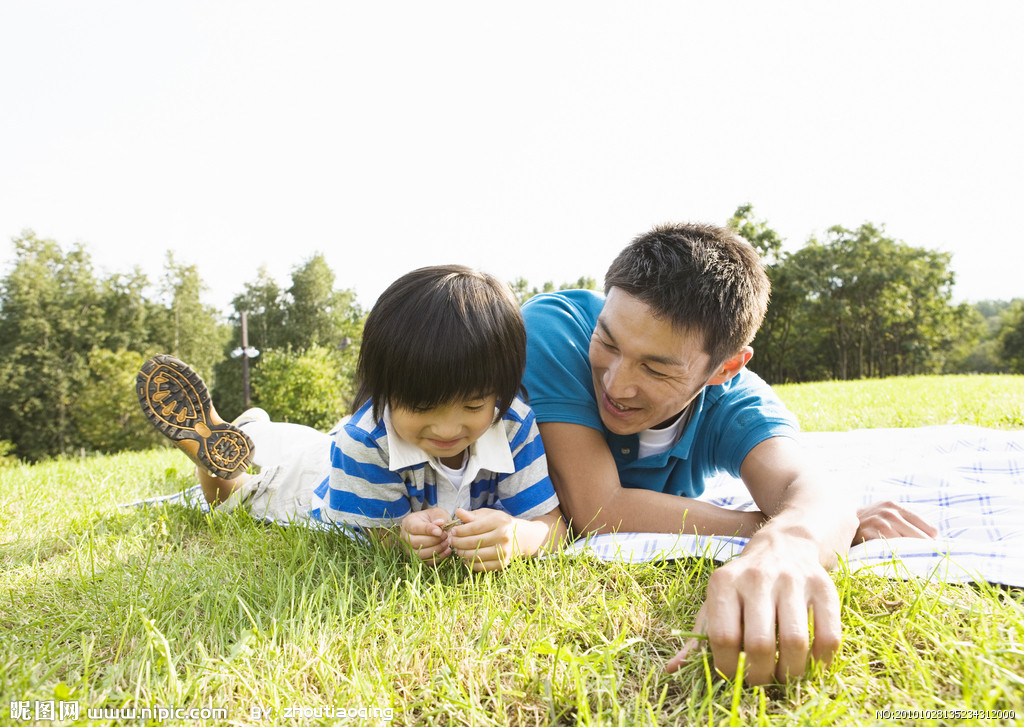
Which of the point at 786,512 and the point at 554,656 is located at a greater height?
the point at 786,512

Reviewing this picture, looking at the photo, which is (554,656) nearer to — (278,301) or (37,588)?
(37,588)

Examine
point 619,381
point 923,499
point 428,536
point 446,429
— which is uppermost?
point 619,381

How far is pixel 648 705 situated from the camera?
1.27m

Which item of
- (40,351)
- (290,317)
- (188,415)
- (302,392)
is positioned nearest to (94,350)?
(40,351)

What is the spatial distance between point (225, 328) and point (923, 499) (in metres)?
48.3

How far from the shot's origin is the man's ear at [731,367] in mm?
2623

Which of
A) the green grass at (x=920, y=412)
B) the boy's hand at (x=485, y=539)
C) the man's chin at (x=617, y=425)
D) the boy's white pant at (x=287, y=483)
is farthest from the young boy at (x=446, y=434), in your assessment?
the green grass at (x=920, y=412)

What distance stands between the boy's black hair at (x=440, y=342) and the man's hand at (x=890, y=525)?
55.1 inches

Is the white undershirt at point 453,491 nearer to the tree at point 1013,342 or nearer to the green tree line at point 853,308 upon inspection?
the green tree line at point 853,308

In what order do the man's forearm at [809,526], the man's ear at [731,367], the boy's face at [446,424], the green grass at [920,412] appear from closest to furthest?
the man's forearm at [809,526] → the boy's face at [446,424] → the man's ear at [731,367] → the green grass at [920,412]

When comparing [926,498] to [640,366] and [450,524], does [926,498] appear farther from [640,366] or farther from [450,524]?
[450,524]

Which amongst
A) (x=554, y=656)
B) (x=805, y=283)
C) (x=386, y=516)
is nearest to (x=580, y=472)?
(x=386, y=516)

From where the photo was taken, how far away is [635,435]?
9.09 feet

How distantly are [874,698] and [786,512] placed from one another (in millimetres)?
660
